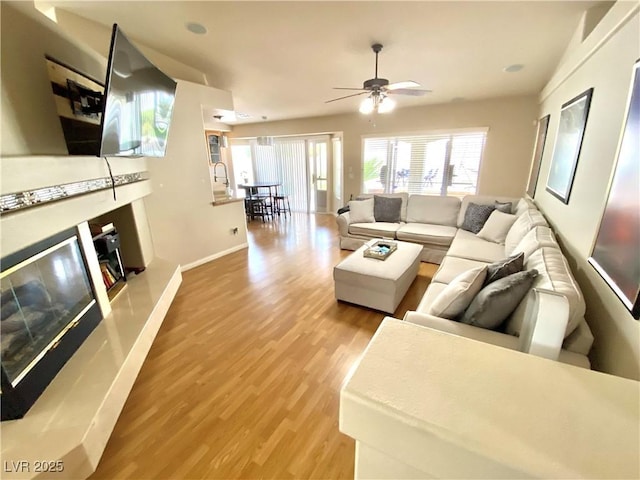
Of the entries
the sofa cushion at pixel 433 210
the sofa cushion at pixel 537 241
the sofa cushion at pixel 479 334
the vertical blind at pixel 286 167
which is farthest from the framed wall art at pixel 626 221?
the vertical blind at pixel 286 167

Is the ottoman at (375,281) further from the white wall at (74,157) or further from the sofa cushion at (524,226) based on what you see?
the white wall at (74,157)

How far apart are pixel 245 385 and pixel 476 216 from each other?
3.61 meters

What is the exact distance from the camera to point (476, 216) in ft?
12.3

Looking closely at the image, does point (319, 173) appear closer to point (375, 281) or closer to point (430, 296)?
point (375, 281)

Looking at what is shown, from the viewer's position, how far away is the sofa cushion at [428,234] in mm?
3633

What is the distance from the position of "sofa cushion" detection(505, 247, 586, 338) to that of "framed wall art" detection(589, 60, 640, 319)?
0.51 ft

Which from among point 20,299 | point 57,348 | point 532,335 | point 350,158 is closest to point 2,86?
point 20,299

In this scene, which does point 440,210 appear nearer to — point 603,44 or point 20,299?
point 603,44

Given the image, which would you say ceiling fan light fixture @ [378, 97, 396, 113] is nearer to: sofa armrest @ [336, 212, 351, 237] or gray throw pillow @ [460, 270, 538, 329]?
sofa armrest @ [336, 212, 351, 237]

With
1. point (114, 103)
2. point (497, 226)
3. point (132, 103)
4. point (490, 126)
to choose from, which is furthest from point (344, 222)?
point (490, 126)

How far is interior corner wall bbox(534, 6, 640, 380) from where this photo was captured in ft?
4.02

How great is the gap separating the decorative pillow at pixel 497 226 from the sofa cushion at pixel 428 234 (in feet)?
1.27

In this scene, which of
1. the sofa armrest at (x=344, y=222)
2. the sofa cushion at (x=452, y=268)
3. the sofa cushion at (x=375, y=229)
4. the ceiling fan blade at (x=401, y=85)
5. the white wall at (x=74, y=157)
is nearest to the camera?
the white wall at (x=74, y=157)

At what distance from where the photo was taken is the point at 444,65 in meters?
3.19
